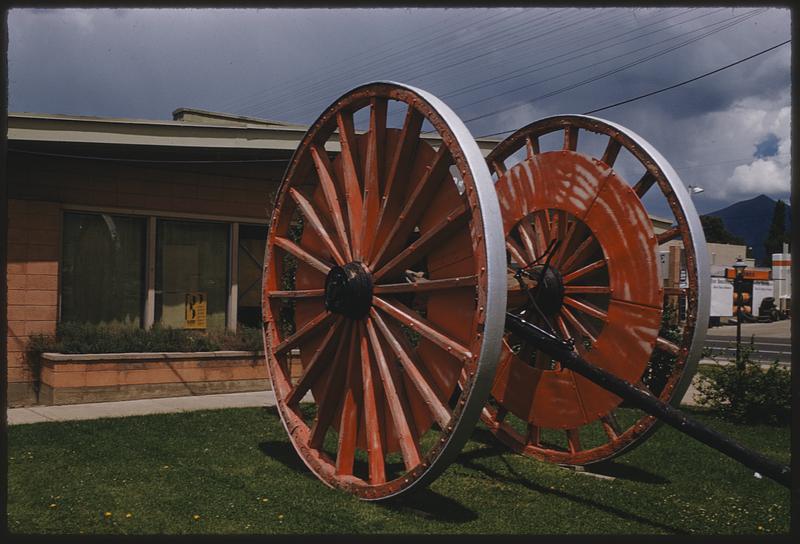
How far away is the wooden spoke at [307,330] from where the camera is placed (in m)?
5.95

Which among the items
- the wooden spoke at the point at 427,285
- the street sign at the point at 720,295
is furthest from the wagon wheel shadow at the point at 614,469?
the street sign at the point at 720,295

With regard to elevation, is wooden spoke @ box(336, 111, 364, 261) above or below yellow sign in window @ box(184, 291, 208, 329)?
above

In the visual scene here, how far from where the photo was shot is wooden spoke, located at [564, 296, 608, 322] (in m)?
6.55

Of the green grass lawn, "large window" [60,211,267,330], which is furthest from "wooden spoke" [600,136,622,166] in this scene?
"large window" [60,211,267,330]

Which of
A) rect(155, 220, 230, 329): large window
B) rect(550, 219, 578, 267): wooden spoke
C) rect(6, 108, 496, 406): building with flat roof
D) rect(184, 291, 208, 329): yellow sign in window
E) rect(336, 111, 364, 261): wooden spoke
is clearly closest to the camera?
rect(336, 111, 364, 261): wooden spoke

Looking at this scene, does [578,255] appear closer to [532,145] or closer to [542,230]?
[542,230]

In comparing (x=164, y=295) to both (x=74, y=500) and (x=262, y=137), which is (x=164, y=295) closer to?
(x=262, y=137)

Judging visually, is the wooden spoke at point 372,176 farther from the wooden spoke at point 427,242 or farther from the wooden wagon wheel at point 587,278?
the wooden wagon wheel at point 587,278

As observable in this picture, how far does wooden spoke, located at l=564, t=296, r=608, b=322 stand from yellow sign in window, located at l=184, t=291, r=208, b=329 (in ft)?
24.8

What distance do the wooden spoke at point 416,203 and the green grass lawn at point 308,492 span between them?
186cm

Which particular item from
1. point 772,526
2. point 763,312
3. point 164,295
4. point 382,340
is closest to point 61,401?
point 164,295

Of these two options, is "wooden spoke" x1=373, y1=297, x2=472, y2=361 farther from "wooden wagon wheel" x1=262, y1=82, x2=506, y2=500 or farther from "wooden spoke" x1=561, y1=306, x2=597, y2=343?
"wooden spoke" x1=561, y1=306, x2=597, y2=343

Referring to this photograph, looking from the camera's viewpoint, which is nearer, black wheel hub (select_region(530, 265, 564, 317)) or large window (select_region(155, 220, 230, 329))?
black wheel hub (select_region(530, 265, 564, 317))

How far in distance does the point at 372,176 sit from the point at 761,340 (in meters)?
30.4
